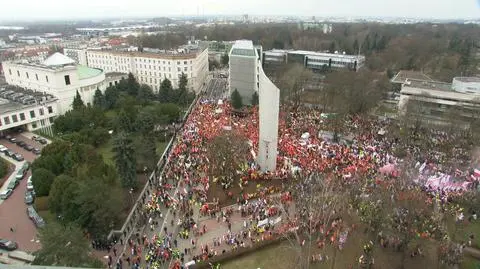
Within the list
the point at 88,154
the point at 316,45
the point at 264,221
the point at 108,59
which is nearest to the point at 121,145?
the point at 88,154

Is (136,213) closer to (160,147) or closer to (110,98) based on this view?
(160,147)

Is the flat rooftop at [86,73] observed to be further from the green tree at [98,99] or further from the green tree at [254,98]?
the green tree at [254,98]

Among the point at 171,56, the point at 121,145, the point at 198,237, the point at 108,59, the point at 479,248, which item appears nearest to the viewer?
the point at 479,248

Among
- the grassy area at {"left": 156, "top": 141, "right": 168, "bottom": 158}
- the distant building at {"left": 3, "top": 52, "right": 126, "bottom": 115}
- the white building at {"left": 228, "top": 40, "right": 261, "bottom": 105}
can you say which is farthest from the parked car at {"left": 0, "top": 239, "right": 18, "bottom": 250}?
the white building at {"left": 228, "top": 40, "right": 261, "bottom": 105}

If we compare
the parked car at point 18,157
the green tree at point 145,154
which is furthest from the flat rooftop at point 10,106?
the green tree at point 145,154

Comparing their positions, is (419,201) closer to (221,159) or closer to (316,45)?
(221,159)

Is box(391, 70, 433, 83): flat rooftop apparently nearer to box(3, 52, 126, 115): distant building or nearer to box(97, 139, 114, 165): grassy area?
box(97, 139, 114, 165): grassy area

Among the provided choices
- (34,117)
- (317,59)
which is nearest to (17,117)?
(34,117)

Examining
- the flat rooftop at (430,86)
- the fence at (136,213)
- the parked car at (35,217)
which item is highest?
the flat rooftop at (430,86)
